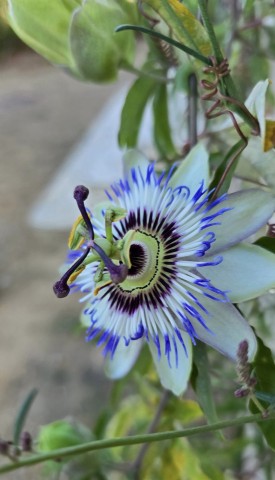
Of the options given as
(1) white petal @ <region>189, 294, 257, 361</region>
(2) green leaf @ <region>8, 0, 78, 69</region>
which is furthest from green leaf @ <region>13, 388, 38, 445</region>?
(2) green leaf @ <region>8, 0, 78, 69</region>

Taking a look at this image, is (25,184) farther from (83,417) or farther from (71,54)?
(71,54)

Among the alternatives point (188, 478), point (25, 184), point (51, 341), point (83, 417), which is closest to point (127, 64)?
point (188, 478)

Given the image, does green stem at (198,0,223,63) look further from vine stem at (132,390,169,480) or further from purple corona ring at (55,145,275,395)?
vine stem at (132,390,169,480)

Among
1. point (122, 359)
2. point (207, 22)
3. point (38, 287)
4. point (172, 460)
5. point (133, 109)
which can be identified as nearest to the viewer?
point (207, 22)

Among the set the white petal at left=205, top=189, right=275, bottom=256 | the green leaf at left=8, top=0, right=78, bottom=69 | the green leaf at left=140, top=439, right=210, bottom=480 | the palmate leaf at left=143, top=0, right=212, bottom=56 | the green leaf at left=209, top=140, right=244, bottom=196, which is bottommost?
the green leaf at left=140, top=439, right=210, bottom=480

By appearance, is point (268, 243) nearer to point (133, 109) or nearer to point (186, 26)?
point (186, 26)

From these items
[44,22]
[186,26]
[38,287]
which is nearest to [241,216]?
[186,26]
